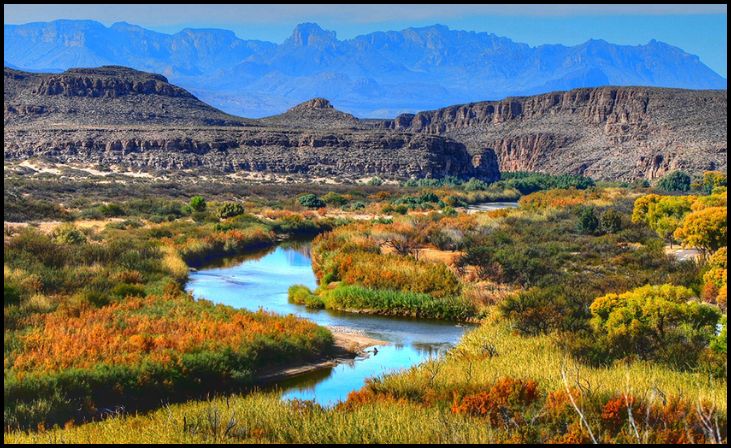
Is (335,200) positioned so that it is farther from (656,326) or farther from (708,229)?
(656,326)

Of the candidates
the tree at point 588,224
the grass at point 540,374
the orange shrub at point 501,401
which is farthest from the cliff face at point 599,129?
the orange shrub at point 501,401

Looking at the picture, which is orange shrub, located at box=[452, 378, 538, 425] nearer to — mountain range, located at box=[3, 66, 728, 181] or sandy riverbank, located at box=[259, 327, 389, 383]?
sandy riverbank, located at box=[259, 327, 389, 383]

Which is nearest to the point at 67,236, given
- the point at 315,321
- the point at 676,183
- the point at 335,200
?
the point at 315,321

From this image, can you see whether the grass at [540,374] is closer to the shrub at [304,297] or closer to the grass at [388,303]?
the grass at [388,303]

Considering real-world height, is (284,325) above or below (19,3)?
below

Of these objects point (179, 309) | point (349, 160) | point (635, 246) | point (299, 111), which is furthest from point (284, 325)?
point (299, 111)

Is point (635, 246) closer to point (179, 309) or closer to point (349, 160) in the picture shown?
point (179, 309)
